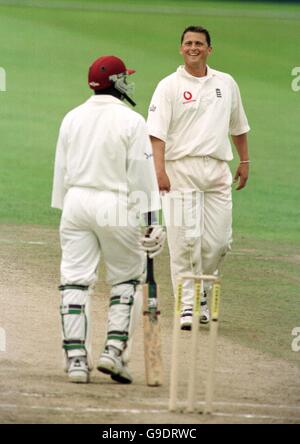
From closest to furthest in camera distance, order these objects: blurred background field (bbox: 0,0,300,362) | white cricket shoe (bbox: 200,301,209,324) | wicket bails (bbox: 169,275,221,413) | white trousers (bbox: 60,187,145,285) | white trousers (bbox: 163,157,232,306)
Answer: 1. wicket bails (bbox: 169,275,221,413)
2. white trousers (bbox: 60,187,145,285)
3. white trousers (bbox: 163,157,232,306)
4. white cricket shoe (bbox: 200,301,209,324)
5. blurred background field (bbox: 0,0,300,362)

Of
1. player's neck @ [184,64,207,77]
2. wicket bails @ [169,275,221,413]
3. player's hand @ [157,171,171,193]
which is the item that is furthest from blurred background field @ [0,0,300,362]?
wicket bails @ [169,275,221,413]

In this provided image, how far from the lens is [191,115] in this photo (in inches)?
445

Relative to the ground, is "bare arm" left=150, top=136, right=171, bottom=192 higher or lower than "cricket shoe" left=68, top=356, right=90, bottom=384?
higher

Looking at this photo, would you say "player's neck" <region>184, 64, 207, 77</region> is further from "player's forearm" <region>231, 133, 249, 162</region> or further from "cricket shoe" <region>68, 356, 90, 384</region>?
"cricket shoe" <region>68, 356, 90, 384</region>

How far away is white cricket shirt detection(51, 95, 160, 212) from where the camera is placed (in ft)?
30.6

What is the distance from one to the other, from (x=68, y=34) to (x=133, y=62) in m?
2.73

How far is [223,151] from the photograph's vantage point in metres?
11.4

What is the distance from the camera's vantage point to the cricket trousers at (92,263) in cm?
927

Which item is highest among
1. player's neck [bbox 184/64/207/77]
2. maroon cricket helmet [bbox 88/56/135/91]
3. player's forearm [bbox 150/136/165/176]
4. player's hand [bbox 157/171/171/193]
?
player's neck [bbox 184/64/207/77]

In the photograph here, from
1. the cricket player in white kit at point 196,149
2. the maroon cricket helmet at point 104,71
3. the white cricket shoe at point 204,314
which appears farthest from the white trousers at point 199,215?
the maroon cricket helmet at point 104,71

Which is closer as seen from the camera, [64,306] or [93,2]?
[64,306]
